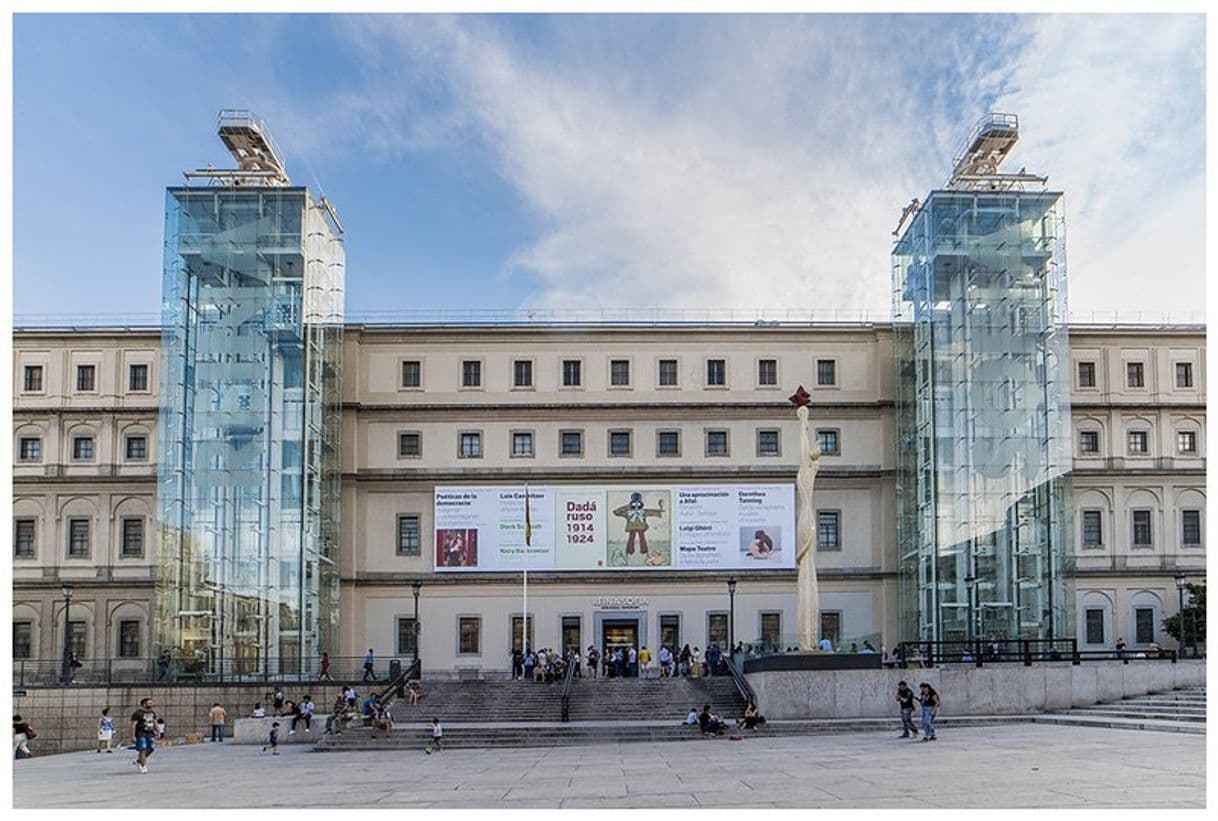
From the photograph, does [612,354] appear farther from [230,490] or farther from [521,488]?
[230,490]

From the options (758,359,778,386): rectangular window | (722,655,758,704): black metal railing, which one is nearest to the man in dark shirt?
(722,655,758,704): black metal railing

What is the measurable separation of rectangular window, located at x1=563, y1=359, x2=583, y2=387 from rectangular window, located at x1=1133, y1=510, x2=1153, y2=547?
21.8m

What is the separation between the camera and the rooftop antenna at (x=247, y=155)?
51.5 metres

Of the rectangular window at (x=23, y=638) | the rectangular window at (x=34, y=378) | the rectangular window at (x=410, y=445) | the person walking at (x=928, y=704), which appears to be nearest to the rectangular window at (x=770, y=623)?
the rectangular window at (x=410, y=445)

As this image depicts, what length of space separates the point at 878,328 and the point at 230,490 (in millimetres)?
24307

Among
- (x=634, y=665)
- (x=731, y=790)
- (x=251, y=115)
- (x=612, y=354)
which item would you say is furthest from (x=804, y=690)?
(x=251, y=115)

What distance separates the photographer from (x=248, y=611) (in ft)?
159

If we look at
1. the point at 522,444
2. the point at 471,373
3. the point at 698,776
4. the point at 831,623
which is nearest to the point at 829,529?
the point at 831,623

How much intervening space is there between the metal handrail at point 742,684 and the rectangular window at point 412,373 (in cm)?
1685

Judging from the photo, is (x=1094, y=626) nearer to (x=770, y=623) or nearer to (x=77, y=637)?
(x=770, y=623)

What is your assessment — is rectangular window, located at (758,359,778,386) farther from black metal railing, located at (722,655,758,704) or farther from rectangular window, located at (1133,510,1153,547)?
rectangular window, located at (1133,510,1153,547)

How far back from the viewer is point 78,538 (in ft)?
177

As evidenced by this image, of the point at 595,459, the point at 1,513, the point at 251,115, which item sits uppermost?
the point at 251,115

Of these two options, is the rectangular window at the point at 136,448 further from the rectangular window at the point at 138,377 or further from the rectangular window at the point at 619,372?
the rectangular window at the point at 619,372
